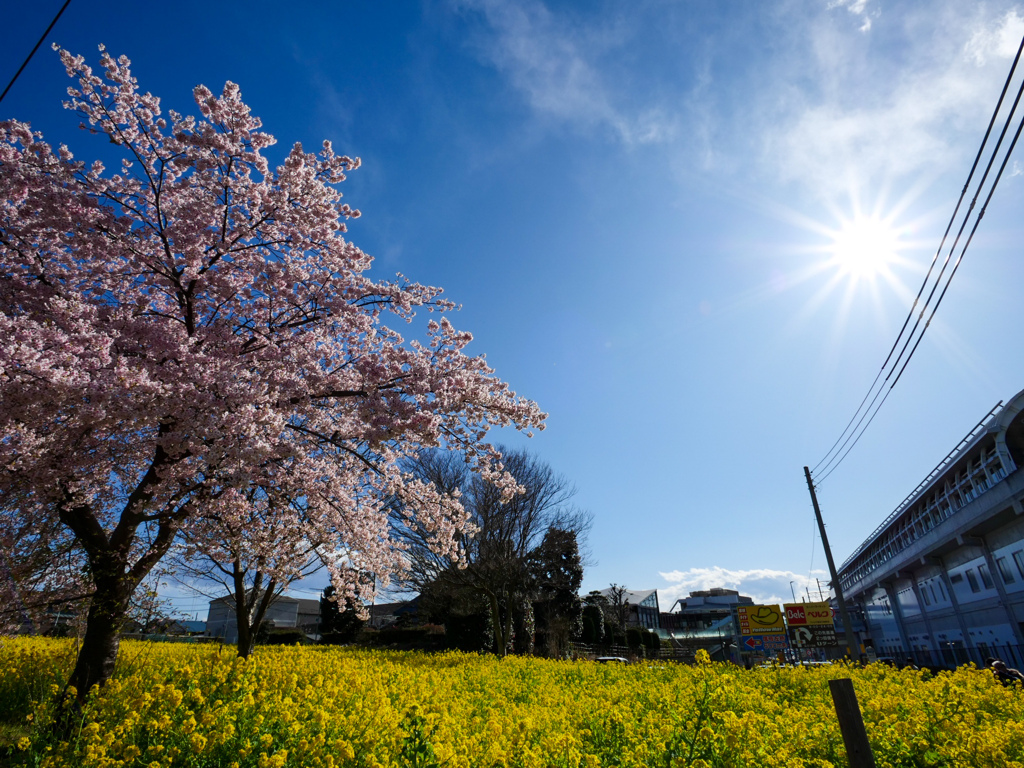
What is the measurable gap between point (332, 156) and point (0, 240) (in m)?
4.65

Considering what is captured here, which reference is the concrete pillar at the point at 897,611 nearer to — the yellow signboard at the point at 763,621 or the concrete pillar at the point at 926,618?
the concrete pillar at the point at 926,618

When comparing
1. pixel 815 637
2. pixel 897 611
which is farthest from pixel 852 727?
pixel 897 611

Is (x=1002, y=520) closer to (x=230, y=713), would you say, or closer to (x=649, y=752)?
(x=649, y=752)

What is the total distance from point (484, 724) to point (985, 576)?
3135 centimetres

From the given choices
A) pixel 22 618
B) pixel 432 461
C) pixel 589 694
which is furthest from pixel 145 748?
pixel 432 461

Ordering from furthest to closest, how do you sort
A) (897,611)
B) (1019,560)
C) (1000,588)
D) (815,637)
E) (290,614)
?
(290,614) → (897,611) → (1000,588) → (1019,560) → (815,637)

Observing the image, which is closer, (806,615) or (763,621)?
(763,621)

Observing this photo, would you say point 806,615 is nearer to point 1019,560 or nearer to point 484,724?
point 1019,560

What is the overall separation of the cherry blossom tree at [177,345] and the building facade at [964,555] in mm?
22786

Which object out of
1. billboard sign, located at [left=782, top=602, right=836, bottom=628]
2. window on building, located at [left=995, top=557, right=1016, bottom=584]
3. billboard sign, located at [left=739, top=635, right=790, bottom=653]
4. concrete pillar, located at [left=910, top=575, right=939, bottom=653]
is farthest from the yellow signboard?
concrete pillar, located at [left=910, top=575, right=939, bottom=653]

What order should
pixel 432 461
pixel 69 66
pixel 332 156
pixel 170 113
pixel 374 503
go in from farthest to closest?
1. pixel 432 461
2. pixel 374 503
3. pixel 332 156
4. pixel 170 113
5. pixel 69 66

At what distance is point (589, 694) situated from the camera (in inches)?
312

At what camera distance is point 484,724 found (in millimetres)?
5441

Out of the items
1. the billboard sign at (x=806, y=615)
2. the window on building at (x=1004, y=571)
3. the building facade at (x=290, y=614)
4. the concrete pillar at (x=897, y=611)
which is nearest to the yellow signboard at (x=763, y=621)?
the billboard sign at (x=806, y=615)
